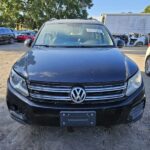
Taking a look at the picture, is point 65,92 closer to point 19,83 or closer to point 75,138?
point 19,83

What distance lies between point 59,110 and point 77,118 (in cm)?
23

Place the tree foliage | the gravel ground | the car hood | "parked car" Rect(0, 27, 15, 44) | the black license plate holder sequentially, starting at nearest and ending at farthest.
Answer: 1. the black license plate holder
2. the car hood
3. the gravel ground
4. "parked car" Rect(0, 27, 15, 44)
5. the tree foliage

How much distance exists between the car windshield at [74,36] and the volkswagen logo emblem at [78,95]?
5.44 feet

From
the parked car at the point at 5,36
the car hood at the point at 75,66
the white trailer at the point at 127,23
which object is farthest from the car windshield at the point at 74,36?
the white trailer at the point at 127,23

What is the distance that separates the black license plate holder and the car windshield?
5.92 ft

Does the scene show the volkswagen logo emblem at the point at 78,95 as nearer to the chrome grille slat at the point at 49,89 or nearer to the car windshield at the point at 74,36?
the chrome grille slat at the point at 49,89

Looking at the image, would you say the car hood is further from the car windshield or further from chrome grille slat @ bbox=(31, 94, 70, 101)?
the car windshield

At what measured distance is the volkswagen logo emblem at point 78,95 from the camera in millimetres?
3469

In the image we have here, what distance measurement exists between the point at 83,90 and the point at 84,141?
915 mm

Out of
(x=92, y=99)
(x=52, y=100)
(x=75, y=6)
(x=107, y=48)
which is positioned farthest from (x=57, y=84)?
(x=75, y=6)

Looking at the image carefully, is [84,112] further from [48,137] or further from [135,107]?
[48,137]

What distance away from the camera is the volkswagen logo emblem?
347 cm

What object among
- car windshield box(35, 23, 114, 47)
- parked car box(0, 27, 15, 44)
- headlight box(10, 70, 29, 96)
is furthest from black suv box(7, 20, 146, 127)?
parked car box(0, 27, 15, 44)

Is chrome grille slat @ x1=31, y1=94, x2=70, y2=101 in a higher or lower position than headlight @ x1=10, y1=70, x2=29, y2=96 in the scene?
lower
